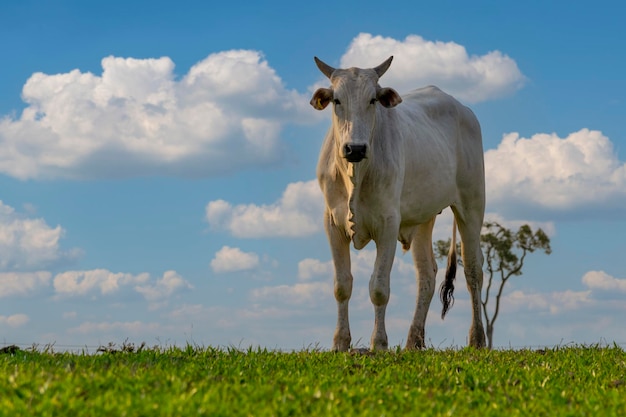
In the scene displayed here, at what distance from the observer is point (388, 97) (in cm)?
1109

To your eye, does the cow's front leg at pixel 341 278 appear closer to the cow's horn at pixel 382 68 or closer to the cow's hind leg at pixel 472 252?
the cow's horn at pixel 382 68

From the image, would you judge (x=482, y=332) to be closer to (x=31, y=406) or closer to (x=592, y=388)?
(x=592, y=388)

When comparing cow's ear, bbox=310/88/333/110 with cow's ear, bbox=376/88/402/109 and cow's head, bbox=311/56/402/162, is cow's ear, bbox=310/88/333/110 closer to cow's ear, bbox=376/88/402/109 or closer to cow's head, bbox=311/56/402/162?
cow's head, bbox=311/56/402/162

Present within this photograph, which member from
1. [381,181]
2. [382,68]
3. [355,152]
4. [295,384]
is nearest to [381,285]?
[381,181]

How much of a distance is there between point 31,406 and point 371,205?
6.13 metres

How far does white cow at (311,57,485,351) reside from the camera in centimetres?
1077

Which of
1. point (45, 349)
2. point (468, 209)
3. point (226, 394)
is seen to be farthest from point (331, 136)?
point (226, 394)

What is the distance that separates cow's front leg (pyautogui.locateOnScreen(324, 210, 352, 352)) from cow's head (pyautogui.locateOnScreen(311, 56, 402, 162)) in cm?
130

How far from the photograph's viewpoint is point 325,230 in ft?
37.6

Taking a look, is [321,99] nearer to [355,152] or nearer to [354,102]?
[354,102]

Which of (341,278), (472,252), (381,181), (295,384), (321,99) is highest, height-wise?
(321,99)

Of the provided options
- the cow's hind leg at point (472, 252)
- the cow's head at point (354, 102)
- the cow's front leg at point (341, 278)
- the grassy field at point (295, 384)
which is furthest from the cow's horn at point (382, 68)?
the grassy field at point (295, 384)

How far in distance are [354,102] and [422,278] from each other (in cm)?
369

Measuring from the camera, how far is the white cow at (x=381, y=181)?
10.8m
